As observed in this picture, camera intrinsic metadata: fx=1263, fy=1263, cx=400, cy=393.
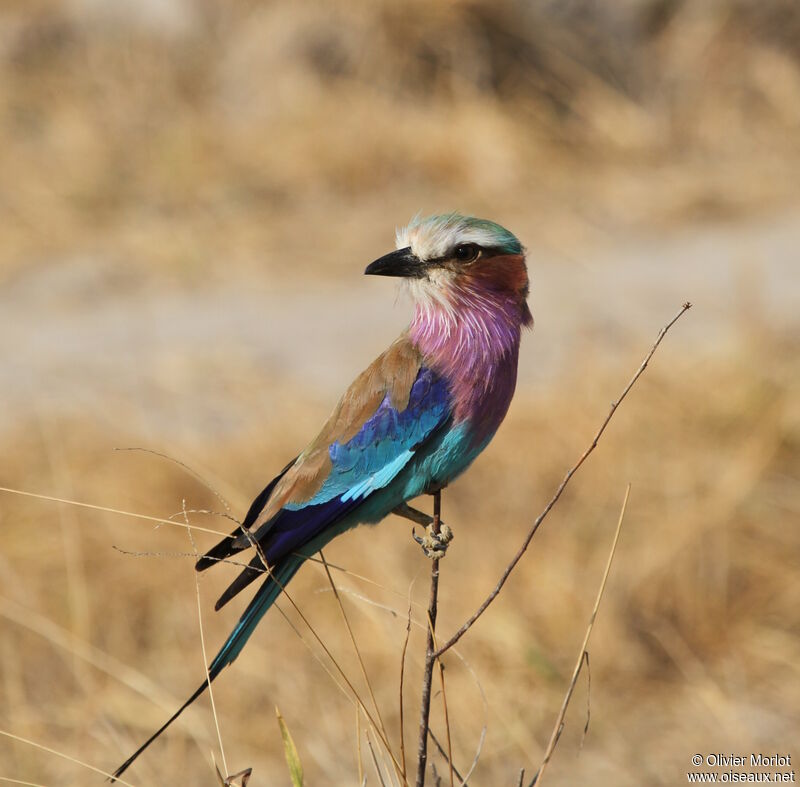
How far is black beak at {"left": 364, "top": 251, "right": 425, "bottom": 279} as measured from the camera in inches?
81.3

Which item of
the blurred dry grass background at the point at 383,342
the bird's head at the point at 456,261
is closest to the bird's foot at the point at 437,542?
the blurred dry grass background at the point at 383,342

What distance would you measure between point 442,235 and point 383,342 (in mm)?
5188

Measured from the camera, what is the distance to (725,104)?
10.5 meters

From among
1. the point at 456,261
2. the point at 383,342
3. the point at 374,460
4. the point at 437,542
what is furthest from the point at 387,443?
the point at 383,342

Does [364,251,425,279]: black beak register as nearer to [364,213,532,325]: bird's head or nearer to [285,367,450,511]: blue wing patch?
[364,213,532,325]: bird's head

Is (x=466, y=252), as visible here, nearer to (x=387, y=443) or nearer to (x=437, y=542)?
(x=387, y=443)

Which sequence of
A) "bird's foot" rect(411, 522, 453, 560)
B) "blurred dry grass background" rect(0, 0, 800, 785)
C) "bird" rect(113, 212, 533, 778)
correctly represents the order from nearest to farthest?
"bird's foot" rect(411, 522, 453, 560), "bird" rect(113, 212, 533, 778), "blurred dry grass background" rect(0, 0, 800, 785)

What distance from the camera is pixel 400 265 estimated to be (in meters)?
2.10

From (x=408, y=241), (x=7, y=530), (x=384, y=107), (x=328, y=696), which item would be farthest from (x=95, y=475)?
(x=384, y=107)

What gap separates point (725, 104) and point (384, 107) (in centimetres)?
292

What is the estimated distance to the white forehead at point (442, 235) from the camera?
6.94ft

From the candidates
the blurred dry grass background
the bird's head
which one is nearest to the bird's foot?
the blurred dry grass background

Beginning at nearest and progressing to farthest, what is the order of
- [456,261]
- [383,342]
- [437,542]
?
[437,542] < [456,261] < [383,342]

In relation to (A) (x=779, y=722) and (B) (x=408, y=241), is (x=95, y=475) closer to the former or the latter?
(A) (x=779, y=722)
